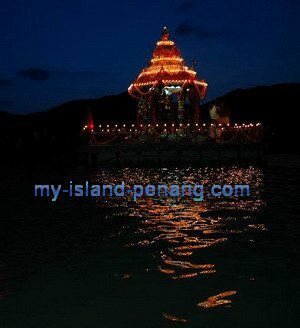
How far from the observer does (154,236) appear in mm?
12086

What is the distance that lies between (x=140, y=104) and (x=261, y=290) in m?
35.7

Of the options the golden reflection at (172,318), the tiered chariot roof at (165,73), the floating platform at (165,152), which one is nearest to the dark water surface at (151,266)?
the golden reflection at (172,318)

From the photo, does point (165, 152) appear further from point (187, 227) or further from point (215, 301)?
point (215, 301)

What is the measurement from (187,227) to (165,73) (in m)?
28.0

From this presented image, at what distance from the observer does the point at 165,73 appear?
39.7 metres

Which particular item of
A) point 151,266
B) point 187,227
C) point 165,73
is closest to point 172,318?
point 151,266

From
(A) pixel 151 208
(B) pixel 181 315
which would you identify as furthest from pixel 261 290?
(A) pixel 151 208

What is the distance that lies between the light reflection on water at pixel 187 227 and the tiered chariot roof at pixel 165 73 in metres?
18.8

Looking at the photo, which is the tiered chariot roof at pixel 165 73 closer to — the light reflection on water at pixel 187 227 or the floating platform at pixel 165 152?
the floating platform at pixel 165 152

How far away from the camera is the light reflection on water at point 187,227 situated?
9.35 m

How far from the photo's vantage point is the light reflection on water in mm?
9352

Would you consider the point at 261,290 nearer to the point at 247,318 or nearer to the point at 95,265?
the point at 247,318

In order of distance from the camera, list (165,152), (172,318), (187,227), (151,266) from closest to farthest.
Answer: (172,318)
(151,266)
(187,227)
(165,152)

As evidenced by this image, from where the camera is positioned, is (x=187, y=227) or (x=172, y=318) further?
(x=187, y=227)
